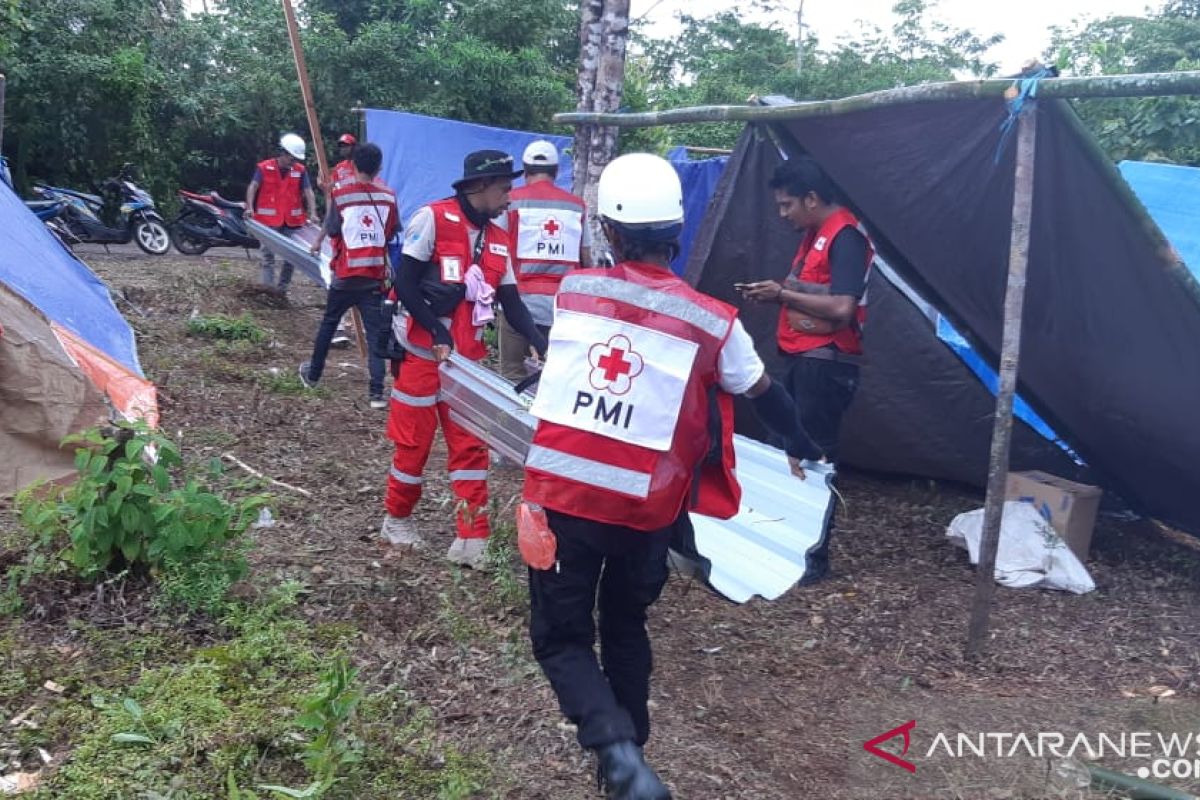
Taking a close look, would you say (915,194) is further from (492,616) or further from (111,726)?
(111,726)

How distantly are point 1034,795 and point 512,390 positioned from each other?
84.2 inches

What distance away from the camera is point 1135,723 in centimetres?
339

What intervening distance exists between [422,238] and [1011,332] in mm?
2235

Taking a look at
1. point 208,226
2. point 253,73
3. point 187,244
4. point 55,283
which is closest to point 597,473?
point 55,283

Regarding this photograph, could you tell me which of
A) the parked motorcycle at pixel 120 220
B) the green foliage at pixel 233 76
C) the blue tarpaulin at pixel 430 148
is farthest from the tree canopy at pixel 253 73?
the blue tarpaulin at pixel 430 148

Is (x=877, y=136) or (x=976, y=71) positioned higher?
(x=976, y=71)

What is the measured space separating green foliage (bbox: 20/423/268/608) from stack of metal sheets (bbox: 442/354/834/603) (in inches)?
34.0

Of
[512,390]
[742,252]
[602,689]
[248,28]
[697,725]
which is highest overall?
[248,28]

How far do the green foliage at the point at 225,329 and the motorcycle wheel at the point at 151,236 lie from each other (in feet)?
15.6

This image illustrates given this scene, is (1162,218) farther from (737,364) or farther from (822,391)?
(737,364)

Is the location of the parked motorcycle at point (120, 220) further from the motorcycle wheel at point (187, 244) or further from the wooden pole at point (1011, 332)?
the wooden pole at point (1011, 332)

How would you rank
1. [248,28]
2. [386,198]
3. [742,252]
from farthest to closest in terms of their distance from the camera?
1. [248,28]
2. [386,198]
3. [742,252]

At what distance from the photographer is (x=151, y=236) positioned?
1239 cm

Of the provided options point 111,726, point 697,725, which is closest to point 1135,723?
point 697,725
